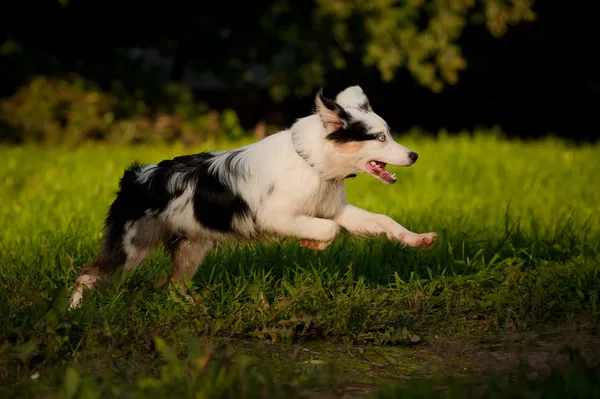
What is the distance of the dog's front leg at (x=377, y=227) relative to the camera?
4668 mm

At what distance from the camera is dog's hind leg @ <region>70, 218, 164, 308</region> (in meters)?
5.02

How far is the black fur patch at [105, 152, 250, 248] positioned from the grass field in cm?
35

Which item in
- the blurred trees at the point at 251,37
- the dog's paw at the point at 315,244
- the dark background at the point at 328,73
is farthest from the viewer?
the dark background at the point at 328,73

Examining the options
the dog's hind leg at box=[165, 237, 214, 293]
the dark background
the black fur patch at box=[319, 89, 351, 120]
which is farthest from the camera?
the dark background

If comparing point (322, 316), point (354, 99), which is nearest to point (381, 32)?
point (354, 99)

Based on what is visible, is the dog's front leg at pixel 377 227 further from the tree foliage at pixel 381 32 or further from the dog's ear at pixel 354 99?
the tree foliage at pixel 381 32

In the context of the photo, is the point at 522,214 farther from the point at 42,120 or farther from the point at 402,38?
the point at 42,120

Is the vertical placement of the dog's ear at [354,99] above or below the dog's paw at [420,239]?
above

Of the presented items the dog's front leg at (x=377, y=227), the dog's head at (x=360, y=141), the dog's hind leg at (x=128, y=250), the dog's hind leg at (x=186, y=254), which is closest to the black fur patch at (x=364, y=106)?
the dog's head at (x=360, y=141)

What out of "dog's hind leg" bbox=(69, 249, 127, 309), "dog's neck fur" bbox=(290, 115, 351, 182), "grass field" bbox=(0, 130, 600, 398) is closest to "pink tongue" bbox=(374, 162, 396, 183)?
"dog's neck fur" bbox=(290, 115, 351, 182)

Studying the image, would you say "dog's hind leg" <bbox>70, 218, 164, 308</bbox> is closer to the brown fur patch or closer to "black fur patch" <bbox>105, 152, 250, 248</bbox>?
"black fur patch" <bbox>105, 152, 250, 248</bbox>

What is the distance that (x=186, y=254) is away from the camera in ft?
17.0

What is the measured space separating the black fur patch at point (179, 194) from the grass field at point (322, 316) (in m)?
0.35

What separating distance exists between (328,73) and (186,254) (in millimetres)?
11761
